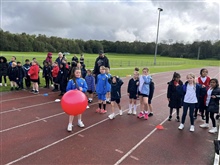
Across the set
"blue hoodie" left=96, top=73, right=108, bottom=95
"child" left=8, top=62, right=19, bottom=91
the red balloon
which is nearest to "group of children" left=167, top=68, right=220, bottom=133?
"blue hoodie" left=96, top=73, right=108, bottom=95

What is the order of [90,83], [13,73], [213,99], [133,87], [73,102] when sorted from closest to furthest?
[73,102], [213,99], [133,87], [90,83], [13,73]

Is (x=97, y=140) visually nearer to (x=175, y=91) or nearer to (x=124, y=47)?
(x=175, y=91)

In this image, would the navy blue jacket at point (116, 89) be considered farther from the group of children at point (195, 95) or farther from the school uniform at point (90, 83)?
the school uniform at point (90, 83)

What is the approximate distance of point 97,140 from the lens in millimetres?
5102

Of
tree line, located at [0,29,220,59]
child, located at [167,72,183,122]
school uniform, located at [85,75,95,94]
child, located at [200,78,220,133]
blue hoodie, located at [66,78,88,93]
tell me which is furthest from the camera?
tree line, located at [0,29,220,59]

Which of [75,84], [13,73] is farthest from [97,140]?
[13,73]

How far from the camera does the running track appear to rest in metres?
4.26

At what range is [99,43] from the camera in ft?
333

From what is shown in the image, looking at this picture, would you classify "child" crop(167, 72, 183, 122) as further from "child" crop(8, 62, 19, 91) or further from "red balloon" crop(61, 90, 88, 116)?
"child" crop(8, 62, 19, 91)

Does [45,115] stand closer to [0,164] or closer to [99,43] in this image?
[0,164]

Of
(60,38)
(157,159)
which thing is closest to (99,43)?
(60,38)

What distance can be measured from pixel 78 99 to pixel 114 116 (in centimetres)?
246

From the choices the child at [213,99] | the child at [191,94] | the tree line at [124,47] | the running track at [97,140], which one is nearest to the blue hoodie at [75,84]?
the running track at [97,140]

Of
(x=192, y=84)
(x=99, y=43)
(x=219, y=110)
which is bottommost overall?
(x=219, y=110)
